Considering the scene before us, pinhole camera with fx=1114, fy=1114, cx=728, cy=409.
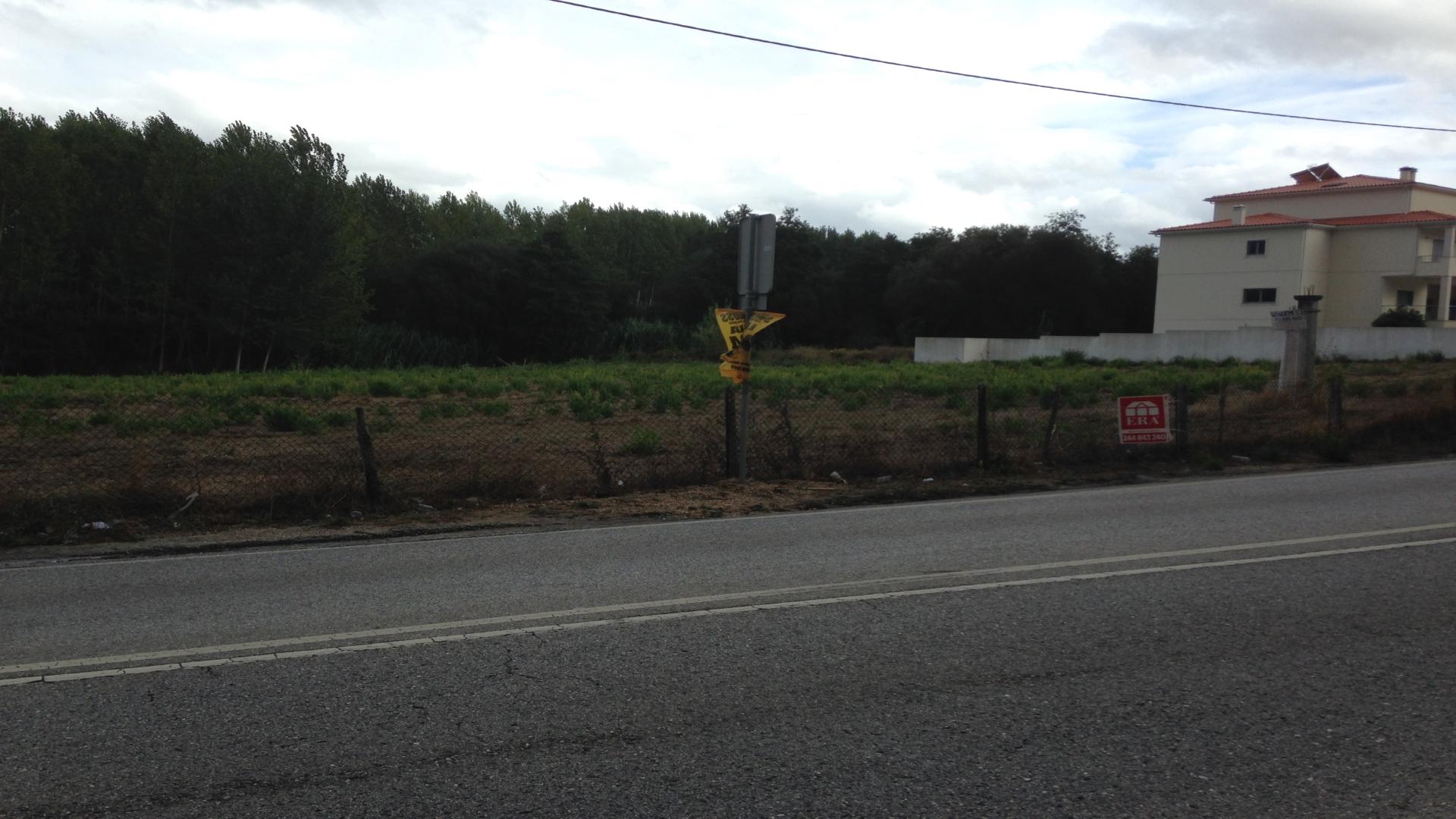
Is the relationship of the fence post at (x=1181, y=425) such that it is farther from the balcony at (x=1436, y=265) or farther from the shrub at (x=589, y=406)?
the balcony at (x=1436, y=265)

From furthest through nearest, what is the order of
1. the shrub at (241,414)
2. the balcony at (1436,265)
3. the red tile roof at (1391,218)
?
the red tile roof at (1391,218) < the balcony at (1436,265) < the shrub at (241,414)

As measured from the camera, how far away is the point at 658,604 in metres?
7.18

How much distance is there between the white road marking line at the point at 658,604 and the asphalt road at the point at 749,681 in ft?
0.12

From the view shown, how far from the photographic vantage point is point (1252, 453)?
54.3 feet

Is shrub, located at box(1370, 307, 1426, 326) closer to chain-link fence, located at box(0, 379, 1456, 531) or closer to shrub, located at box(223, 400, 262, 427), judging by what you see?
chain-link fence, located at box(0, 379, 1456, 531)

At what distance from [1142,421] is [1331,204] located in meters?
50.4

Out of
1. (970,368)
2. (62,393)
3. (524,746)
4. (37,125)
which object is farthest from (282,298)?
(524,746)

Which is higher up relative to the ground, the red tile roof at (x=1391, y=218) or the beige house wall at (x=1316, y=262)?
the red tile roof at (x=1391, y=218)

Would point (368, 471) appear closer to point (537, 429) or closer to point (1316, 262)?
point (537, 429)

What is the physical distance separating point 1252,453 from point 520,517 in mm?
11164

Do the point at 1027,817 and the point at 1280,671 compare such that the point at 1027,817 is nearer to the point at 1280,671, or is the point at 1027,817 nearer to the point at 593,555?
the point at 1280,671

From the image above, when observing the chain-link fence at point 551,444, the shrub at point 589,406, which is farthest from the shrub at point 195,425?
the shrub at point 589,406

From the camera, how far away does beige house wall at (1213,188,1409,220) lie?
55.5 m

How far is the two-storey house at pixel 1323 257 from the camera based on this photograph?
52344 millimetres
